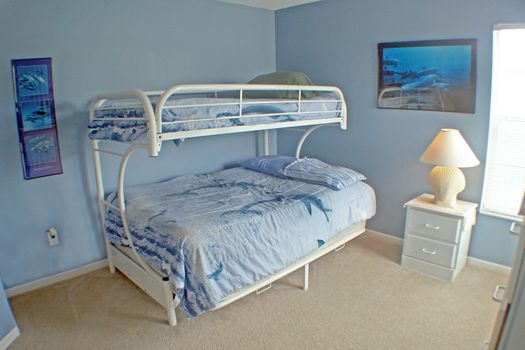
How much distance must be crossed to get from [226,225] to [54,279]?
61.5 inches

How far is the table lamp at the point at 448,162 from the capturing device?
8.05ft

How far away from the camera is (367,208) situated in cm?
295

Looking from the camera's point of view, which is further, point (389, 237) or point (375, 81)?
point (389, 237)

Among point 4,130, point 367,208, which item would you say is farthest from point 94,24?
point 367,208

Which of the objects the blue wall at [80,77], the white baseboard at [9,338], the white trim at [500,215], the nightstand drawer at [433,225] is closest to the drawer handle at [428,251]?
the nightstand drawer at [433,225]

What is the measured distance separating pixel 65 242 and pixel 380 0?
321 cm

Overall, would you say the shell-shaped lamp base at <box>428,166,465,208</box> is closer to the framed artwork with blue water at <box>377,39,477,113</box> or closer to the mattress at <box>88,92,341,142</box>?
the framed artwork with blue water at <box>377,39,477,113</box>

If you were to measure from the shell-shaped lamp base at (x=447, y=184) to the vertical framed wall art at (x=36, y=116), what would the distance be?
280cm

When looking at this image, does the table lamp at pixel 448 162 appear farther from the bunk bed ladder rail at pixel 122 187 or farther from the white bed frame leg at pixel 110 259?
the white bed frame leg at pixel 110 259

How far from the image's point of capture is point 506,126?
2.49 m

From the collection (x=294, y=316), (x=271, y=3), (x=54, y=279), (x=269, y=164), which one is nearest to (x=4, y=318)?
(x=54, y=279)

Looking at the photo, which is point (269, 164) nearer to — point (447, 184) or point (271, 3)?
point (447, 184)

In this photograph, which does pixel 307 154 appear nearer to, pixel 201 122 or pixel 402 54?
pixel 402 54

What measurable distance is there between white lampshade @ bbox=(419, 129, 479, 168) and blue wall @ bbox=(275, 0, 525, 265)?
0.23m
